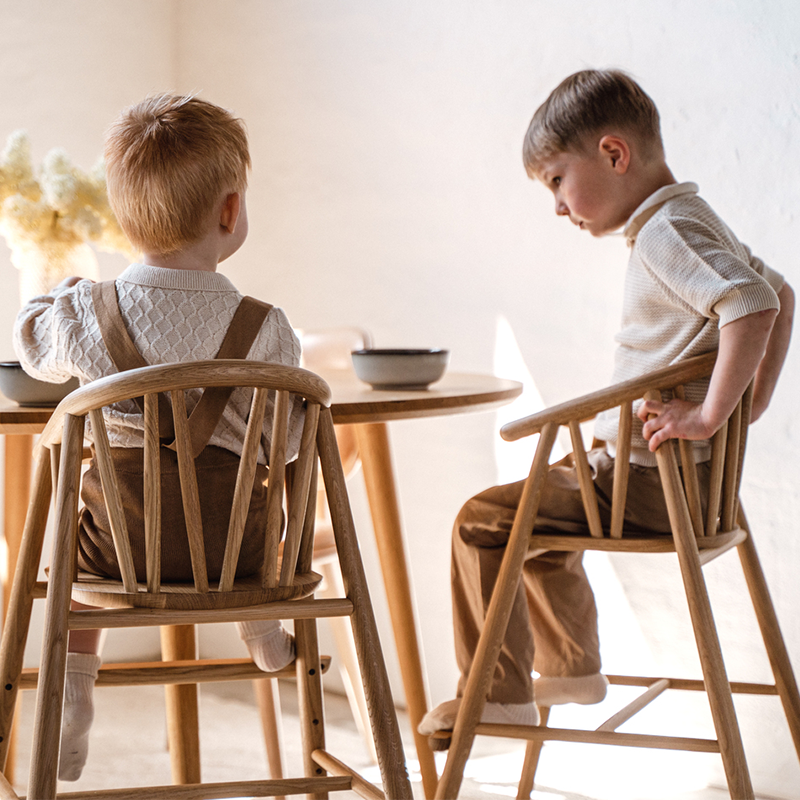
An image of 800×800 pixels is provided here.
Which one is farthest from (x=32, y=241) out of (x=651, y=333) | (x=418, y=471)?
(x=418, y=471)

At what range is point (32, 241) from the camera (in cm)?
177

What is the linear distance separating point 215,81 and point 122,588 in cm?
235

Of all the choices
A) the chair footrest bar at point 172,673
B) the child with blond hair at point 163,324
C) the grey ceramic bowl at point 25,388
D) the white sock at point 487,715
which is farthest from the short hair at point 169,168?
the white sock at point 487,715

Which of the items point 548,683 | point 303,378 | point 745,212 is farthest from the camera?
point 745,212

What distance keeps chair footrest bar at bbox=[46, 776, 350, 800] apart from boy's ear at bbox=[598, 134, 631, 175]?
1054 mm

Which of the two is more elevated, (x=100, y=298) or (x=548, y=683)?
(x=100, y=298)

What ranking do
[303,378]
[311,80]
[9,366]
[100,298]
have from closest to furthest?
[303,378]
[100,298]
[9,366]
[311,80]

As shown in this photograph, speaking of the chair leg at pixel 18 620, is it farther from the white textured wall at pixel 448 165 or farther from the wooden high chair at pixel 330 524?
the white textured wall at pixel 448 165

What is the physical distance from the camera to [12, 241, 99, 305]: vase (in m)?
1.78

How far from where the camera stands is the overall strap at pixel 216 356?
1290 mm

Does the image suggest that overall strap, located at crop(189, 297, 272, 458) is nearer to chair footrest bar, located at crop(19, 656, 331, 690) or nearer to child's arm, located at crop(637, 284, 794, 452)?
chair footrest bar, located at crop(19, 656, 331, 690)

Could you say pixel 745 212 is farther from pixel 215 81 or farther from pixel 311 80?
pixel 215 81

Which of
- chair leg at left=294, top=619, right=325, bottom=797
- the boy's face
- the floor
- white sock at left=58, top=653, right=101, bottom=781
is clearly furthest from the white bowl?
the floor

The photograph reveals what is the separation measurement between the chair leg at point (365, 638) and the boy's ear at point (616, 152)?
2.26 feet
